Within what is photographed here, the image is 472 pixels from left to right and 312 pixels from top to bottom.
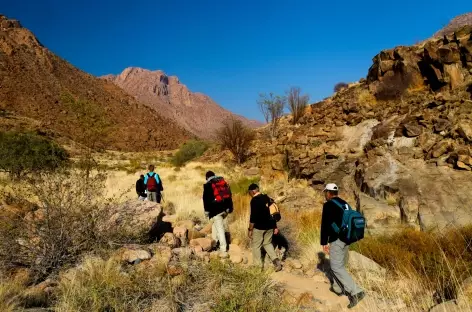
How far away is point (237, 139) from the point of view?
89.2 feet

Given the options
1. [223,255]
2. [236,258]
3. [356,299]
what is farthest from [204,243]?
[356,299]

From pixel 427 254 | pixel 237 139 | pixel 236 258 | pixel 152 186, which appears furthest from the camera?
pixel 237 139

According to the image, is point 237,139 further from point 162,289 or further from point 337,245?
point 162,289

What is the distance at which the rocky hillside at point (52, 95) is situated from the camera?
5722 cm

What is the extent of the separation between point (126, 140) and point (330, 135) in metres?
57.9

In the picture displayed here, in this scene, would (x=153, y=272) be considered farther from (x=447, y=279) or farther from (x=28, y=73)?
(x=28, y=73)

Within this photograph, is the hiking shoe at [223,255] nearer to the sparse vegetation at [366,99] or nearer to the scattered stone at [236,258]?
the scattered stone at [236,258]

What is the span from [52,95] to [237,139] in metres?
50.1

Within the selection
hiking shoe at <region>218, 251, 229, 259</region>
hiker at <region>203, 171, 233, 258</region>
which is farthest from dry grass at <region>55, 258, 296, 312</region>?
hiker at <region>203, 171, 233, 258</region>

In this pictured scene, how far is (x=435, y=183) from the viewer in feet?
28.2

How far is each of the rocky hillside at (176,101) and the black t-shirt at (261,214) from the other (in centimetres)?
14904

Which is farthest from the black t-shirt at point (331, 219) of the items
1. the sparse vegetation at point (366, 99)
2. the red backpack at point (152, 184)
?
the sparse vegetation at point (366, 99)

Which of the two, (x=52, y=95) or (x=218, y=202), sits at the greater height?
(x=52, y=95)

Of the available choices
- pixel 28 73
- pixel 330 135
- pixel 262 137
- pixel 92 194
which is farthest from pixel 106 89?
pixel 92 194
